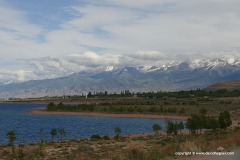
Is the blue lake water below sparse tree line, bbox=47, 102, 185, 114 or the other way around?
below

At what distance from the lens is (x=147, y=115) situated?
117m

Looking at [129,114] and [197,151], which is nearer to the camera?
[197,151]

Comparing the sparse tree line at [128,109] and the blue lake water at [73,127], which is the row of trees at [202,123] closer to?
the blue lake water at [73,127]

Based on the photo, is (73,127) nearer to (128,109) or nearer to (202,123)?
(202,123)

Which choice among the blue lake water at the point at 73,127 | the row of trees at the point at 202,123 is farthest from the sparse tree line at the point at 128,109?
the row of trees at the point at 202,123

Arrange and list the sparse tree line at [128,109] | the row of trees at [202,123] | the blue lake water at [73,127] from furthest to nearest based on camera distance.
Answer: the sparse tree line at [128,109] < the blue lake water at [73,127] < the row of trees at [202,123]

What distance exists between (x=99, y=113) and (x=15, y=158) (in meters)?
96.9

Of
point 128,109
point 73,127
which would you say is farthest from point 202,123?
point 128,109

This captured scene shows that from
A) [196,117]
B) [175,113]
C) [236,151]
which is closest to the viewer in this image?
[236,151]

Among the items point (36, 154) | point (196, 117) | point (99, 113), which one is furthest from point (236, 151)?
point (99, 113)

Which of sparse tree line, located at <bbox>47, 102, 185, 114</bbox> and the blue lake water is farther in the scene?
sparse tree line, located at <bbox>47, 102, 185, 114</bbox>

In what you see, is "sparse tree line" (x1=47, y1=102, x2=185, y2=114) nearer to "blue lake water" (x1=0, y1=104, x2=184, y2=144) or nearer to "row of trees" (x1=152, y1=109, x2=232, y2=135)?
"blue lake water" (x1=0, y1=104, x2=184, y2=144)

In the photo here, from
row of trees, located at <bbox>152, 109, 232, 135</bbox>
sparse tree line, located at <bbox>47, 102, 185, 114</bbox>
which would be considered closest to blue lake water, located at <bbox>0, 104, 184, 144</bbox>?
row of trees, located at <bbox>152, 109, 232, 135</bbox>

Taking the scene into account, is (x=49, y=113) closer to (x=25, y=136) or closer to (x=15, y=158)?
(x=25, y=136)
